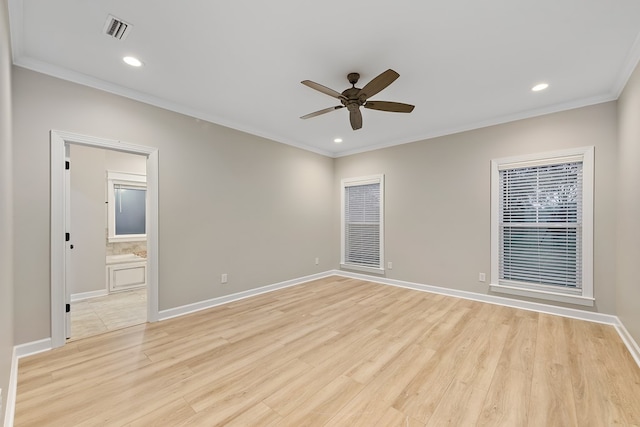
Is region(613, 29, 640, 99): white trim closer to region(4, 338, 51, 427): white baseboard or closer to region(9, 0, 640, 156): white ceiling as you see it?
region(9, 0, 640, 156): white ceiling

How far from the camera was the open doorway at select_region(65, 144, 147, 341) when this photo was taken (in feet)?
12.9

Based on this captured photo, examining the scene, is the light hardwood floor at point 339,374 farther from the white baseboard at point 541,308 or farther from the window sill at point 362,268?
the window sill at point 362,268

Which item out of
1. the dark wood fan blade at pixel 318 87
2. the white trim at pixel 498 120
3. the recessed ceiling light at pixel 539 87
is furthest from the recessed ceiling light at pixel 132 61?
the recessed ceiling light at pixel 539 87

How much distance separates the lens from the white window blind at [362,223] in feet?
17.7

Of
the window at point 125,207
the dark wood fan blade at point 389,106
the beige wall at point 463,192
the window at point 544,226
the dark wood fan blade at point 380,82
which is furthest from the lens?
the window at point 125,207

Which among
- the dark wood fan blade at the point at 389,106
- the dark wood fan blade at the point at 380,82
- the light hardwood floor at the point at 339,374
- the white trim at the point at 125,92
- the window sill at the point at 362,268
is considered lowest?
the light hardwood floor at the point at 339,374

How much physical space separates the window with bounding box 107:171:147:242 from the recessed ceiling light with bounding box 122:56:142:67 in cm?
294

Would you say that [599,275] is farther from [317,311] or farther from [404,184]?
[317,311]

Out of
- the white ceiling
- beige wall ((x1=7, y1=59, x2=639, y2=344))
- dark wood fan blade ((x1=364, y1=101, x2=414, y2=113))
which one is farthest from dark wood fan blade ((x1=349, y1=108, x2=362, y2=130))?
beige wall ((x1=7, y1=59, x2=639, y2=344))

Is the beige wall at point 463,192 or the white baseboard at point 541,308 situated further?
the beige wall at point 463,192

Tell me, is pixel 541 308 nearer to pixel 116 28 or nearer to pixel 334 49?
pixel 334 49

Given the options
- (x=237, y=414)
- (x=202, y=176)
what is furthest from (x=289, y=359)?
(x=202, y=176)

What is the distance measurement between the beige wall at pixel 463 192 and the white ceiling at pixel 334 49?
0.36m

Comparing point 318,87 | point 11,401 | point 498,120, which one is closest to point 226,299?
point 11,401
